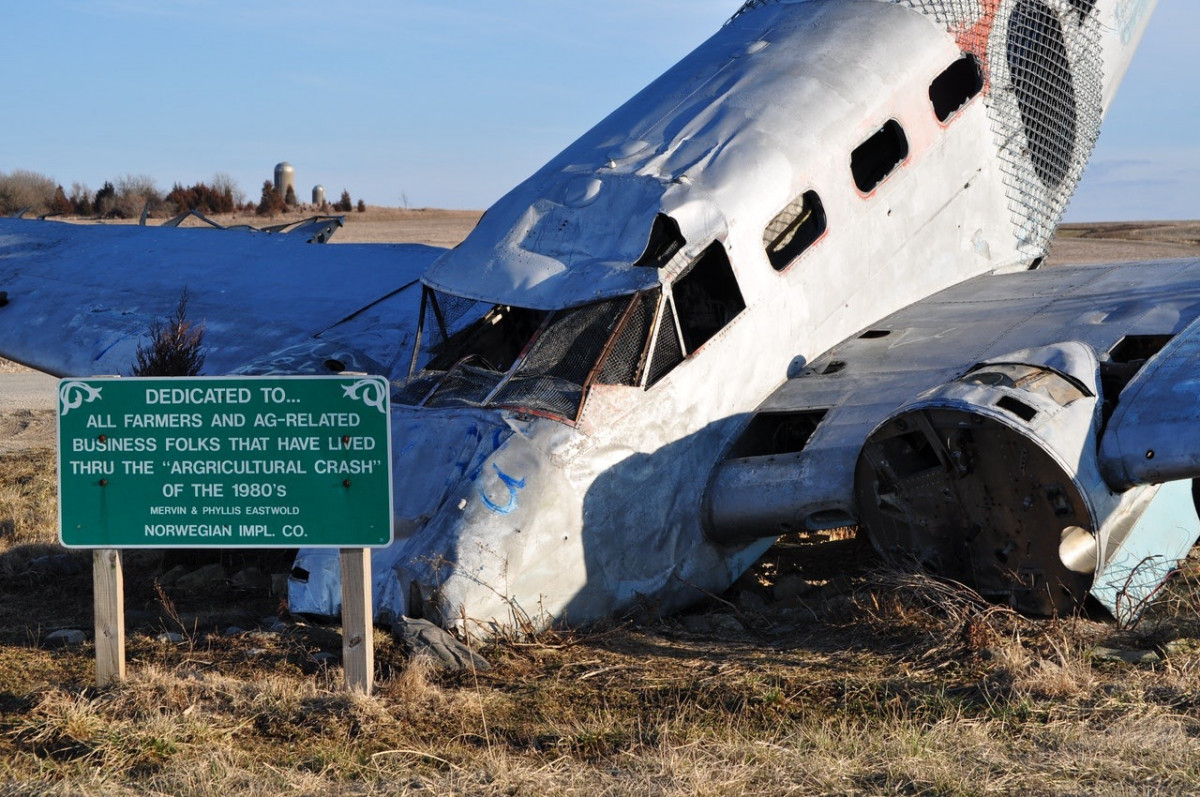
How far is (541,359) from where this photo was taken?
9383 mm

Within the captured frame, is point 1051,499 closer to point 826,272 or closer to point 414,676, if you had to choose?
point 826,272

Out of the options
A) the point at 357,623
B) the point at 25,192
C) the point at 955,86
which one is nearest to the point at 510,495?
the point at 357,623

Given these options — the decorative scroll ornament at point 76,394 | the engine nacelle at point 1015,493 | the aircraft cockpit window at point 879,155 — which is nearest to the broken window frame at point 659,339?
the engine nacelle at point 1015,493

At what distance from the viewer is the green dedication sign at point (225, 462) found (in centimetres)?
782

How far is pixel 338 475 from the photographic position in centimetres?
785

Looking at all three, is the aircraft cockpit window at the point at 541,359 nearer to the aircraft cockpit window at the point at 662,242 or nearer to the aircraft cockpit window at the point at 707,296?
the aircraft cockpit window at the point at 662,242

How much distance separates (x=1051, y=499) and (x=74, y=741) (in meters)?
5.67

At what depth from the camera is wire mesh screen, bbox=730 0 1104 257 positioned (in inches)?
512

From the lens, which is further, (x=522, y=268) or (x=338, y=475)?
(x=522, y=268)

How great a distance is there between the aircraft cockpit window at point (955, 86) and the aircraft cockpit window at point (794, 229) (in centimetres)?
249

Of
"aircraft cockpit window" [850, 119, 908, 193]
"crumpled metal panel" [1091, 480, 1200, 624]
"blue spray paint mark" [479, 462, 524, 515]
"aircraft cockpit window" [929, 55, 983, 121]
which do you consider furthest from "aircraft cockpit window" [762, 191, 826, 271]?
"blue spray paint mark" [479, 462, 524, 515]

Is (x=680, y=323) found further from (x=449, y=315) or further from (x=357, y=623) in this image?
(x=357, y=623)

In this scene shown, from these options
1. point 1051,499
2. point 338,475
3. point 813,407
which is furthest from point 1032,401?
point 338,475

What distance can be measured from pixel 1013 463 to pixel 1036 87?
6.35 metres
